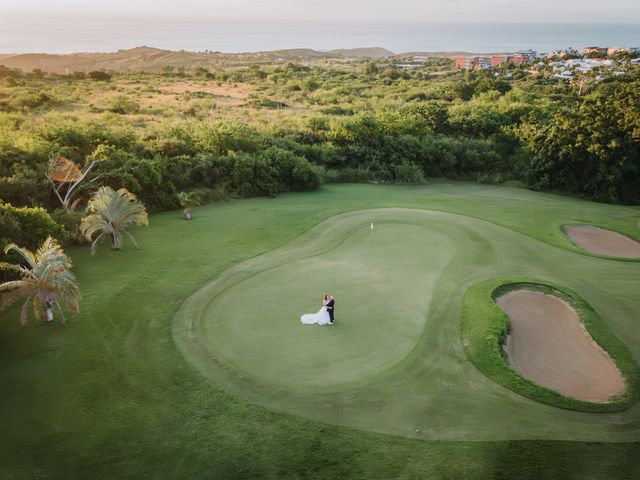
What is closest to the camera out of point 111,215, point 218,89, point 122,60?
point 111,215

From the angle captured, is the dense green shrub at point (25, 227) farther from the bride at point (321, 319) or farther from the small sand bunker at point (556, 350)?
the small sand bunker at point (556, 350)

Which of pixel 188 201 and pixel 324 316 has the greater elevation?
pixel 188 201

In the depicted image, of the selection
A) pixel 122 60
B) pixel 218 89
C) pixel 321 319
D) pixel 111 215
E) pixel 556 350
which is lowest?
pixel 556 350

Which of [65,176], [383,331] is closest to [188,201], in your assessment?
[65,176]

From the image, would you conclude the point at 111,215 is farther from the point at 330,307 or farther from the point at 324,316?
the point at 330,307

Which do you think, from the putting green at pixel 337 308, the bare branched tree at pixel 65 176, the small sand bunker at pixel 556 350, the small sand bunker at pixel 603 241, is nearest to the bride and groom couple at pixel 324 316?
the putting green at pixel 337 308

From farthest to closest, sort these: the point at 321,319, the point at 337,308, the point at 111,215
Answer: the point at 111,215, the point at 337,308, the point at 321,319

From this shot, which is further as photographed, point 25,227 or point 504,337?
point 25,227
